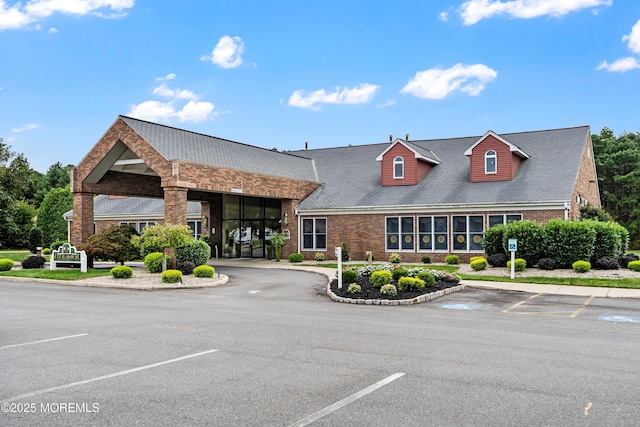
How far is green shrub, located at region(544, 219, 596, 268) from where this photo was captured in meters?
22.0

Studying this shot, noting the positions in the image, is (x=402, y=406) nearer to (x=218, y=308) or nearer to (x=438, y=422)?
(x=438, y=422)

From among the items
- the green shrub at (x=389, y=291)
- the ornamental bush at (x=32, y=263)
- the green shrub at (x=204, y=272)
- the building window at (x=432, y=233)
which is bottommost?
the green shrub at (x=389, y=291)

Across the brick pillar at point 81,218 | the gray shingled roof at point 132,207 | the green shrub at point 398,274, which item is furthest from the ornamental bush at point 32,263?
the green shrub at point 398,274

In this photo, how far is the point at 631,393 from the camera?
6.77 meters

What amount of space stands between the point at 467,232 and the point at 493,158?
4606 mm

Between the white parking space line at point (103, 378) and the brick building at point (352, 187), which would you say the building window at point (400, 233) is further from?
the white parking space line at point (103, 378)

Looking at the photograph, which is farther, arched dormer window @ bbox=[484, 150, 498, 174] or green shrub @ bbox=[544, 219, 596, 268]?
arched dormer window @ bbox=[484, 150, 498, 174]

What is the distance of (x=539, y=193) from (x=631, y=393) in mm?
21231

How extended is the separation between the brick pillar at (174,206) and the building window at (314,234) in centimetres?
995

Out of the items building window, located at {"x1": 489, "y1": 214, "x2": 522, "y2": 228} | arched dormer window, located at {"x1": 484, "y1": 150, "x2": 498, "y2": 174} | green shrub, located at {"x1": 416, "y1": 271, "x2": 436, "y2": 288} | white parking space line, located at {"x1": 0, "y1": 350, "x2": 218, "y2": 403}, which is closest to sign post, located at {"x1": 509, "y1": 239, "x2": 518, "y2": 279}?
green shrub, located at {"x1": 416, "y1": 271, "x2": 436, "y2": 288}

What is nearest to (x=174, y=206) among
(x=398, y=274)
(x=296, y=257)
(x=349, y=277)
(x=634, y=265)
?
(x=296, y=257)

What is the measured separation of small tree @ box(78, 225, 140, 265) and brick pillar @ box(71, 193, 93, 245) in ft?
4.75

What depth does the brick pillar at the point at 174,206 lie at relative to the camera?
78.6ft

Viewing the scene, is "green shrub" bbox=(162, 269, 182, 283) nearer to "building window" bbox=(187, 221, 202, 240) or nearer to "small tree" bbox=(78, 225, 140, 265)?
"small tree" bbox=(78, 225, 140, 265)
